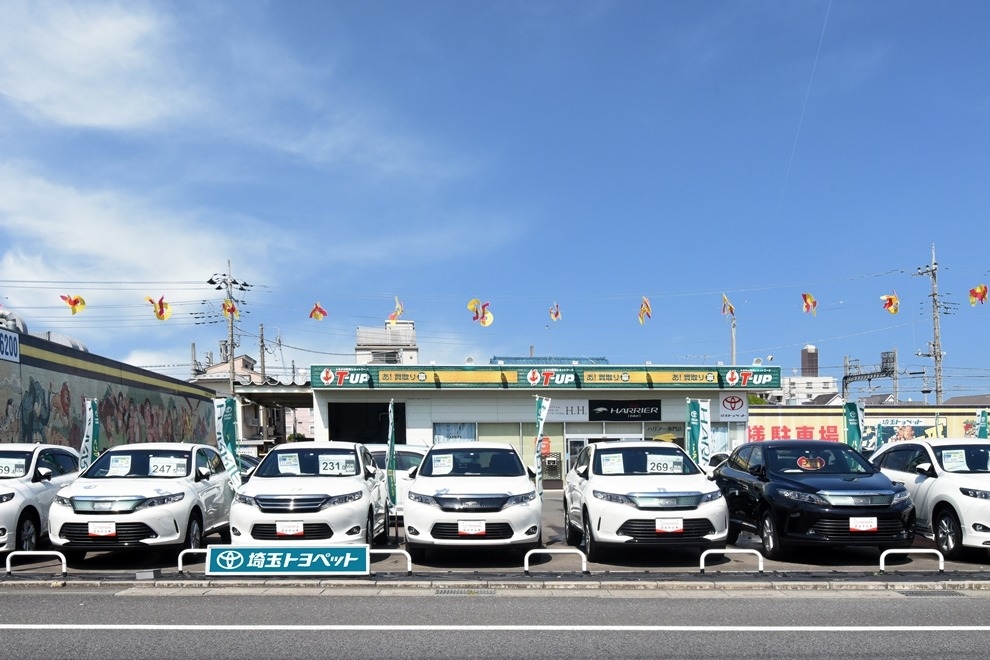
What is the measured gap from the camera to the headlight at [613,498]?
1106 cm

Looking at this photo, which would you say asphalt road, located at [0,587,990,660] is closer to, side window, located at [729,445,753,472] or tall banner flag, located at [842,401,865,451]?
side window, located at [729,445,753,472]

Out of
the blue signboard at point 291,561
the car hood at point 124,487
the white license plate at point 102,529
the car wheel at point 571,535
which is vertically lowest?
the car wheel at point 571,535

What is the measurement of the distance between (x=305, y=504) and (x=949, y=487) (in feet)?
27.5

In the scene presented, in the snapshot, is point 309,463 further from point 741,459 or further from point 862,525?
point 862,525

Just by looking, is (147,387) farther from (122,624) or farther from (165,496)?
(122,624)

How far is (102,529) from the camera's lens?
36.0 ft

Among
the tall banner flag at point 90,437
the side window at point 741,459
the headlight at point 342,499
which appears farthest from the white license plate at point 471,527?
the tall banner flag at point 90,437

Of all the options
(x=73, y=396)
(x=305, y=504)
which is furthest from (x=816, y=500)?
(x=73, y=396)

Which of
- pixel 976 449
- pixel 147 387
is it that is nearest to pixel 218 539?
pixel 976 449

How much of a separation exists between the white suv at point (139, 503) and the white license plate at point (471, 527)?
3643 millimetres

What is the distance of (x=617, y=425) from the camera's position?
32062 millimetres

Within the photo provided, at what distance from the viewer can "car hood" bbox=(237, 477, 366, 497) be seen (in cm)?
1123

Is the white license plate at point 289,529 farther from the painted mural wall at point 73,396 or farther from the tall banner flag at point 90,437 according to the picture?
the painted mural wall at point 73,396

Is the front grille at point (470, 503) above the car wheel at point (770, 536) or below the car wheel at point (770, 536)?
above
